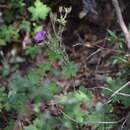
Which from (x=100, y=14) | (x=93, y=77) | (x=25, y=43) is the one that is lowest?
(x=93, y=77)

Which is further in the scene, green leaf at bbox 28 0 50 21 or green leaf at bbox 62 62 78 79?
green leaf at bbox 28 0 50 21

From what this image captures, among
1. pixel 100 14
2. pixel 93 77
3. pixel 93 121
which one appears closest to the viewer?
pixel 93 121

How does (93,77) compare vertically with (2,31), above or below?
below

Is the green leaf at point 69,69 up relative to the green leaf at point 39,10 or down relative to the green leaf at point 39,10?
down

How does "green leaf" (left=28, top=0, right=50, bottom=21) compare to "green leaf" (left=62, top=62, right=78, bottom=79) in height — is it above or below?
above

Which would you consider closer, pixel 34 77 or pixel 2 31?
pixel 34 77

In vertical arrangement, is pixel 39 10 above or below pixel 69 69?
above

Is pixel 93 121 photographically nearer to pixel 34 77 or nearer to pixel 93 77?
pixel 34 77

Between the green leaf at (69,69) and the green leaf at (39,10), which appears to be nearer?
the green leaf at (69,69)

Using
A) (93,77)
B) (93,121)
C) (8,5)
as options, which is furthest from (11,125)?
(8,5)

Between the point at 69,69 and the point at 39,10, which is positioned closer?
the point at 69,69

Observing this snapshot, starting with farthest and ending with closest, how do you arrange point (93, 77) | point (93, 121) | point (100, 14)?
point (100, 14)
point (93, 77)
point (93, 121)
